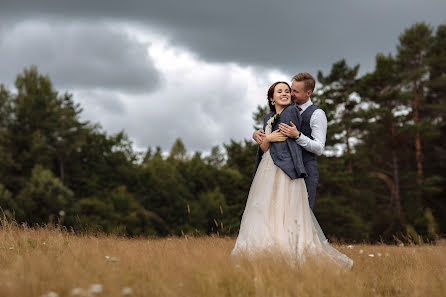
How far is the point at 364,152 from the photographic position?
35.8 metres

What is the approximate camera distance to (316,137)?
5324 millimetres

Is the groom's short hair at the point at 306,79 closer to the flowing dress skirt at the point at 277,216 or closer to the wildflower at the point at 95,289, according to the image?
the flowing dress skirt at the point at 277,216

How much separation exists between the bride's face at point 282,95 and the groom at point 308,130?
224mm

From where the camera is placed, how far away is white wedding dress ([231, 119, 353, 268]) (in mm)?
5027

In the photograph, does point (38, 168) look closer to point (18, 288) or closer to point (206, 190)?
point (206, 190)

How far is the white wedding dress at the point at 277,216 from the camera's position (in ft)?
16.5

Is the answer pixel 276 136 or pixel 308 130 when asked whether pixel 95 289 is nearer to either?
pixel 276 136

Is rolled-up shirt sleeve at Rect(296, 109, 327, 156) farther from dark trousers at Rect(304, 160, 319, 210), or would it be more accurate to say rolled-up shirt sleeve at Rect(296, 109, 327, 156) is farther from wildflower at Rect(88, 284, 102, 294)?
wildflower at Rect(88, 284, 102, 294)

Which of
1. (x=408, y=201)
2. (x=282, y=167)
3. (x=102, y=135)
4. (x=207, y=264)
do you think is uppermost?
(x=102, y=135)

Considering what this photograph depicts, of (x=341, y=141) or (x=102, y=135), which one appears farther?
(x=102, y=135)

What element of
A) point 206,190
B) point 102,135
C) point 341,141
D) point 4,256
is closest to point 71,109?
point 102,135

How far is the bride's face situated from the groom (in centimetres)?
22

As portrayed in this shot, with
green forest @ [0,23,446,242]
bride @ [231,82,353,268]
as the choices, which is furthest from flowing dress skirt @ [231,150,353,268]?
green forest @ [0,23,446,242]

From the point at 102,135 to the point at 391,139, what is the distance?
1200 inches
